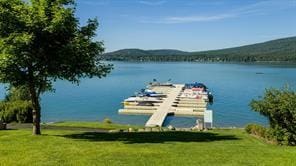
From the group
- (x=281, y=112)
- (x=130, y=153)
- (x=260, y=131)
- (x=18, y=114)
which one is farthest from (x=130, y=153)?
(x=18, y=114)

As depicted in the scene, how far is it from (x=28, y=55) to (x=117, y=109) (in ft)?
195

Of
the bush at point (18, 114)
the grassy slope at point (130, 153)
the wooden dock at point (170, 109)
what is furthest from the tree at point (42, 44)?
the wooden dock at point (170, 109)

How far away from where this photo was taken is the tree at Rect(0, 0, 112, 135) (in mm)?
18484

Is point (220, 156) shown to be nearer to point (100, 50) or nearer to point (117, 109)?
point (100, 50)

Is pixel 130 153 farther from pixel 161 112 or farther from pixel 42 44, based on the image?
pixel 161 112

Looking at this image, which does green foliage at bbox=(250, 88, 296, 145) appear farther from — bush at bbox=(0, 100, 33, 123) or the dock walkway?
the dock walkway

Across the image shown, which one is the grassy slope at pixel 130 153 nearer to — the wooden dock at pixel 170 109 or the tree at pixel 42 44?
the tree at pixel 42 44

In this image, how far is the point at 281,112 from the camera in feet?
67.9

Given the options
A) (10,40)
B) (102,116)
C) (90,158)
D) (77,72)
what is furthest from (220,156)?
(102,116)

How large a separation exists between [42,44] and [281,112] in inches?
478

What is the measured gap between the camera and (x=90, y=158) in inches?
558

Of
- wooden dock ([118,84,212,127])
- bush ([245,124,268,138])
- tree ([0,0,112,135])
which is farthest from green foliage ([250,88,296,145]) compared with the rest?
wooden dock ([118,84,212,127])

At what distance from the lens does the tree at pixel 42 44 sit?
1848cm

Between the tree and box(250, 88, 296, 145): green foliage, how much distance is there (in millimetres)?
8980
